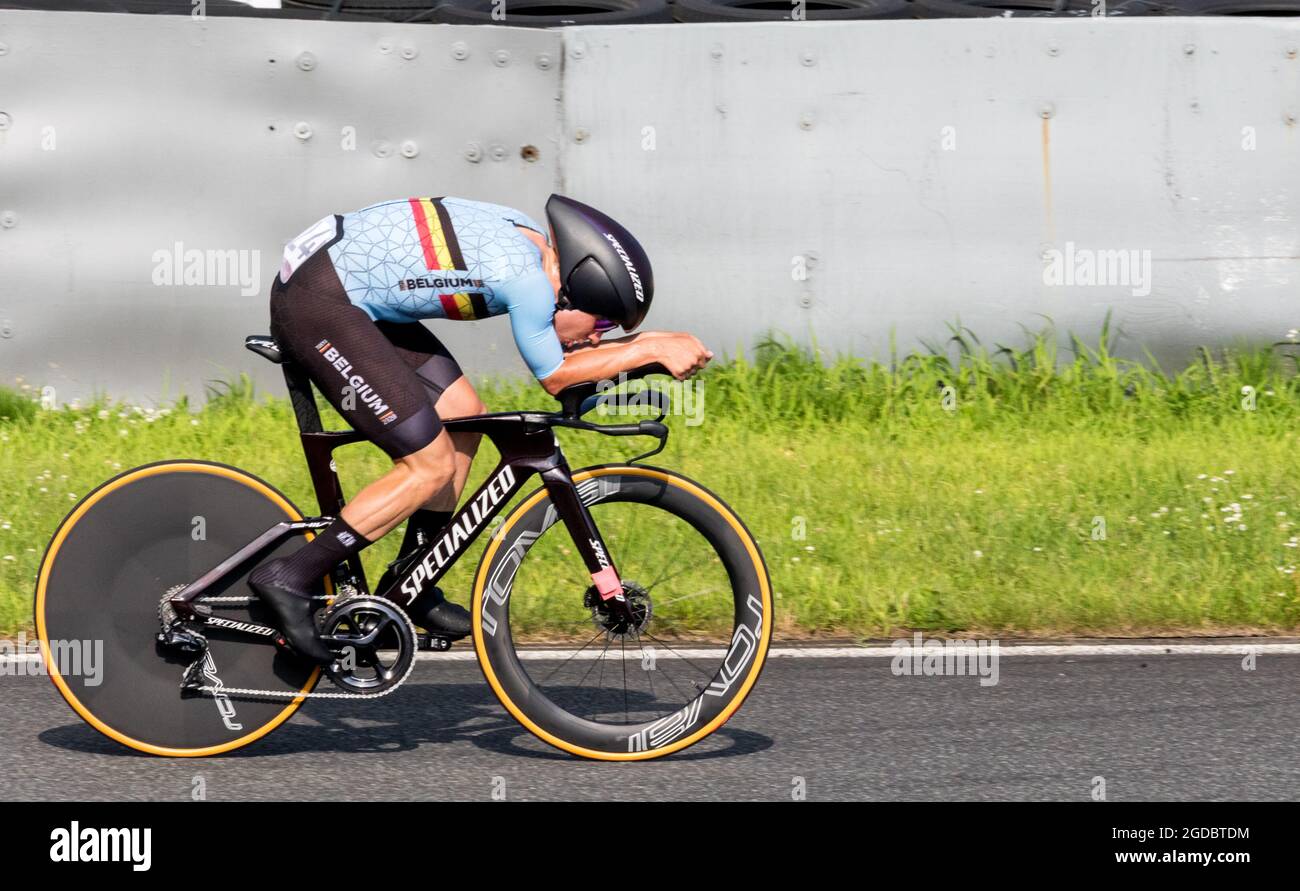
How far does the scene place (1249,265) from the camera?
8.82m

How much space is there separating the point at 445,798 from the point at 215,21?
563cm

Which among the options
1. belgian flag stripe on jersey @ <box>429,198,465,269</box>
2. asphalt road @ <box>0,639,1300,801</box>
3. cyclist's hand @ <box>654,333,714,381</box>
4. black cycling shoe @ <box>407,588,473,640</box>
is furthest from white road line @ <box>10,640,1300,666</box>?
belgian flag stripe on jersey @ <box>429,198,465,269</box>

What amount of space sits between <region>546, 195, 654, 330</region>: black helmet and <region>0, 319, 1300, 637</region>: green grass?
165 cm

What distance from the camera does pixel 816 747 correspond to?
4914 millimetres

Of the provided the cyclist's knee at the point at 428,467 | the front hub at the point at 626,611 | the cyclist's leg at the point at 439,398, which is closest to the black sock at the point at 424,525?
the cyclist's leg at the point at 439,398

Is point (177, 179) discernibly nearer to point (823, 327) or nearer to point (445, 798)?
point (823, 327)

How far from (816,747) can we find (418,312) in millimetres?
1692

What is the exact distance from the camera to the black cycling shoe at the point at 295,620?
4.58m

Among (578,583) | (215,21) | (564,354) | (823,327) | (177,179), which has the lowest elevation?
(578,583)

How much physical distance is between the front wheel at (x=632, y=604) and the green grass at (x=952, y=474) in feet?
2.55

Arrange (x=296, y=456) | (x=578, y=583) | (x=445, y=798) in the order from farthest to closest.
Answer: (x=296, y=456)
(x=578, y=583)
(x=445, y=798)

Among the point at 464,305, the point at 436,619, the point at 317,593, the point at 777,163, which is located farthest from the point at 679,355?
the point at 777,163

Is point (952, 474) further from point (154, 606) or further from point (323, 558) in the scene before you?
point (154, 606)

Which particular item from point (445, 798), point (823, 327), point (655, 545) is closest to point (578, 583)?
point (655, 545)
